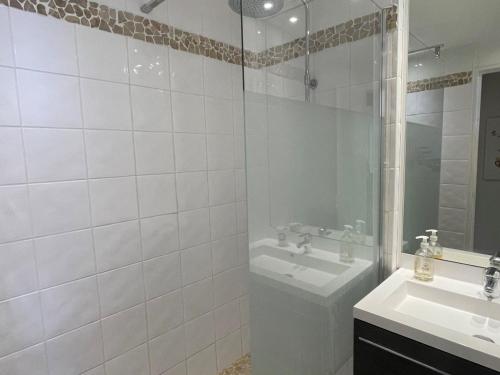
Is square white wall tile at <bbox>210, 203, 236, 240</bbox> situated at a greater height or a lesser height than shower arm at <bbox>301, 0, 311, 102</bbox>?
lesser

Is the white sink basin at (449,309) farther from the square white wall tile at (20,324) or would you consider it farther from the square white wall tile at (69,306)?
the square white wall tile at (20,324)

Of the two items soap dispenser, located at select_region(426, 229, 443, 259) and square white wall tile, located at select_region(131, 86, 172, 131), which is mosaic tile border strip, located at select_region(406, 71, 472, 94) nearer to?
soap dispenser, located at select_region(426, 229, 443, 259)

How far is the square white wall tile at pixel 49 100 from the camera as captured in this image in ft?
3.63

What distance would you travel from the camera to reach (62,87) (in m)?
1.18

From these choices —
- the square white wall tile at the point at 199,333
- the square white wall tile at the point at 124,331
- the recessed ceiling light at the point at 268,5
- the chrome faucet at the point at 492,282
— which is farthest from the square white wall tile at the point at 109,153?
the chrome faucet at the point at 492,282

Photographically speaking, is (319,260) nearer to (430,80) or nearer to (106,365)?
(430,80)

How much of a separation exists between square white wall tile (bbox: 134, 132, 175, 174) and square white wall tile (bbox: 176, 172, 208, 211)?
0.09 metres

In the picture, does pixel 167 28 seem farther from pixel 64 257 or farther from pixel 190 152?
pixel 64 257

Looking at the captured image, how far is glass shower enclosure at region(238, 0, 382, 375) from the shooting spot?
1.12m

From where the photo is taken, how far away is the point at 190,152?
1629mm

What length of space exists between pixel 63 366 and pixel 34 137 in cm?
94

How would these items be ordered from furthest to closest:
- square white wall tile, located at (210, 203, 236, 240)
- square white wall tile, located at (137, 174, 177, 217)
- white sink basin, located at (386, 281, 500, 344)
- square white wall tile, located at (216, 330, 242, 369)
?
1. square white wall tile, located at (216, 330, 242, 369)
2. square white wall tile, located at (210, 203, 236, 240)
3. square white wall tile, located at (137, 174, 177, 217)
4. white sink basin, located at (386, 281, 500, 344)

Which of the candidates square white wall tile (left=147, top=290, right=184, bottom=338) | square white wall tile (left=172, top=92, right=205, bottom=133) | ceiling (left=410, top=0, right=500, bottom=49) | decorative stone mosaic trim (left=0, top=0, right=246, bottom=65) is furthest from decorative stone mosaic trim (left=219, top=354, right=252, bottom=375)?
ceiling (left=410, top=0, right=500, bottom=49)

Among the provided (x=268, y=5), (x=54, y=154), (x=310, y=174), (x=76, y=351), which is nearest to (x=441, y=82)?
(x=310, y=174)
